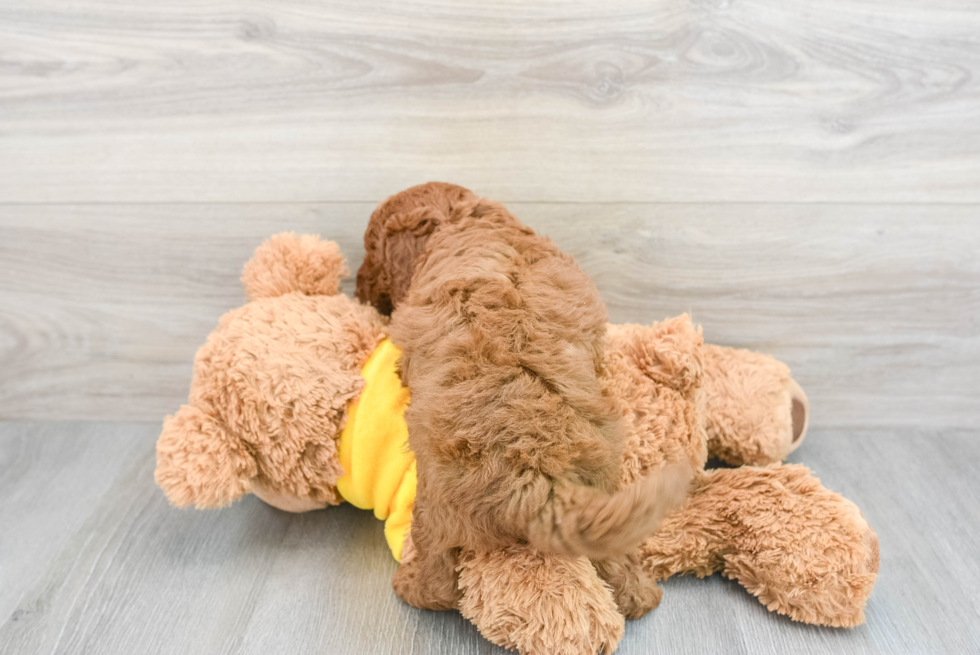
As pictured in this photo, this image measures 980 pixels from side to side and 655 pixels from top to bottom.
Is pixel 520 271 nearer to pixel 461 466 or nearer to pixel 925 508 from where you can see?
pixel 461 466

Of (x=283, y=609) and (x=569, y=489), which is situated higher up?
(x=569, y=489)

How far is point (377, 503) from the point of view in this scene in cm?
66

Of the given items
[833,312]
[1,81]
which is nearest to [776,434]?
[833,312]

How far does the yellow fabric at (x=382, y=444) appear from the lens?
2.05 ft

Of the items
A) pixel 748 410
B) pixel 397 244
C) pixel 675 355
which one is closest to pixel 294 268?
pixel 397 244

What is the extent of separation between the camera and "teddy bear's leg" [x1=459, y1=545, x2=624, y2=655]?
52 cm

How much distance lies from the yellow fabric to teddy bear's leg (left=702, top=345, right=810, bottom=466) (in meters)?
0.37

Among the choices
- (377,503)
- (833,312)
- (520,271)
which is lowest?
(377,503)

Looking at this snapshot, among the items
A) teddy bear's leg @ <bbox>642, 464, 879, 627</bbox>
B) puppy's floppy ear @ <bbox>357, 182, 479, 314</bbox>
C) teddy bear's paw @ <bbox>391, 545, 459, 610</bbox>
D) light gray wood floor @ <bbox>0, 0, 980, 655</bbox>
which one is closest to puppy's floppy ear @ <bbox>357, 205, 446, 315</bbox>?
puppy's floppy ear @ <bbox>357, 182, 479, 314</bbox>

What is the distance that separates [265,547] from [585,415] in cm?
46

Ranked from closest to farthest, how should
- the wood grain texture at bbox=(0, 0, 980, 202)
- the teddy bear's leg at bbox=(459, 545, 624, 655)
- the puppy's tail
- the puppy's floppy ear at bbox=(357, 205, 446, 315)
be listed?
the puppy's tail, the teddy bear's leg at bbox=(459, 545, 624, 655), the puppy's floppy ear at bbox=(357, 205, 446, 315), the wood grain texture at bbox=(0, 0, 980, 202)

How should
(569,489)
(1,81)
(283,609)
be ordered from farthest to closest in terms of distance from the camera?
(1,81), (283,609), (569,489)

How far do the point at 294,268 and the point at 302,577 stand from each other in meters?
0.34

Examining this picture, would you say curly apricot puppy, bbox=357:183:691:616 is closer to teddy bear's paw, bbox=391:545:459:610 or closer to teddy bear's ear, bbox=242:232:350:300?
teddy bear's paw, bbox=391:545:459:610
